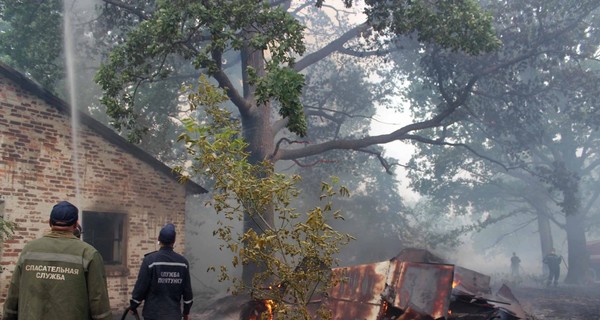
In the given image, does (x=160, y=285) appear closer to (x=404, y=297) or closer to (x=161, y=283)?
(x=161, y=283)

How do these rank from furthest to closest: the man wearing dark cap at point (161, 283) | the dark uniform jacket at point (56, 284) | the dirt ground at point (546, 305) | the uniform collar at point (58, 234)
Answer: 1. the dirt ground at point (546, 305)
2. the man wearing dark cap at point (161, 283)
3. the uniform collar at point (58, 234)
4. the dark uniform jacket at point (56, 284)

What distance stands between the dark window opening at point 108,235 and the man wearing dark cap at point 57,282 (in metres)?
9.41

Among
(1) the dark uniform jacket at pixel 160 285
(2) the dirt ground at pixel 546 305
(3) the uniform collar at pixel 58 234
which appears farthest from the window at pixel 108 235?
(3) the uniform collar at pixel 58 234

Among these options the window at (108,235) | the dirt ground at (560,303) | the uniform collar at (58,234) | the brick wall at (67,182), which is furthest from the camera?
the dirt ground at (560,303)

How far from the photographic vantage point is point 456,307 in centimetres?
1059

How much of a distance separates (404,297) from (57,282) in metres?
7.47

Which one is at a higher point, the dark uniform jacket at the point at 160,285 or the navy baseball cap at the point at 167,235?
the navy baseball cap at the point at 167,235

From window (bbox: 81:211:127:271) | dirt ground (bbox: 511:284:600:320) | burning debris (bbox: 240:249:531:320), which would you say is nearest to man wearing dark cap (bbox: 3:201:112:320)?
burning debris (bbox: 240:249:531:320)

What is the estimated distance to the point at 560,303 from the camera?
18.0m

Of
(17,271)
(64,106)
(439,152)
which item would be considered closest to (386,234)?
(439,152)

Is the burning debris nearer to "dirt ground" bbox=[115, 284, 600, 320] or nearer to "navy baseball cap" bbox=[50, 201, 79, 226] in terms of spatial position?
"dirt ground" bbox=[115, 284, 600, 320]

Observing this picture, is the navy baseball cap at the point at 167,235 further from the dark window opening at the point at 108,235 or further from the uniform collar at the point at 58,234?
the dark window opening at the point at 108,235

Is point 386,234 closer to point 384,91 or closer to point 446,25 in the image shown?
point 384,91

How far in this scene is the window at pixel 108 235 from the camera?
13.0 metres
